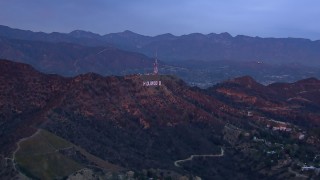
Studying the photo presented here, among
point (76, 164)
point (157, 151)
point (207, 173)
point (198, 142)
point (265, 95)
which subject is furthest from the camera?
point (265, 95)

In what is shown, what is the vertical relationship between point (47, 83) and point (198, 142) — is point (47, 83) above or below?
above

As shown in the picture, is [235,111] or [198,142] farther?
[235,111]

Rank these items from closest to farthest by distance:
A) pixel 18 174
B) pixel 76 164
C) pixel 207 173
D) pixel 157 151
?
pixel 18 174, pixel 76 164, pixel 207 173, pixel 157 151

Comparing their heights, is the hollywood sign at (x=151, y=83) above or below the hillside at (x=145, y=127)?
above

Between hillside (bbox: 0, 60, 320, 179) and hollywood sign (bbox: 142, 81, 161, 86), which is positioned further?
hollywood sign (bbox: 142, 81, 161, 86)

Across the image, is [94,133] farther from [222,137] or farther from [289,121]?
[289,121]

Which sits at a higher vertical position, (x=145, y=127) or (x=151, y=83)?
(x=151, y=83)

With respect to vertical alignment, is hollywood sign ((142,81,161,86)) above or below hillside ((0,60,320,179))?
above

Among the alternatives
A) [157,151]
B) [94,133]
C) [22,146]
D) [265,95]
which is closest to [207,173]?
[157,151]
